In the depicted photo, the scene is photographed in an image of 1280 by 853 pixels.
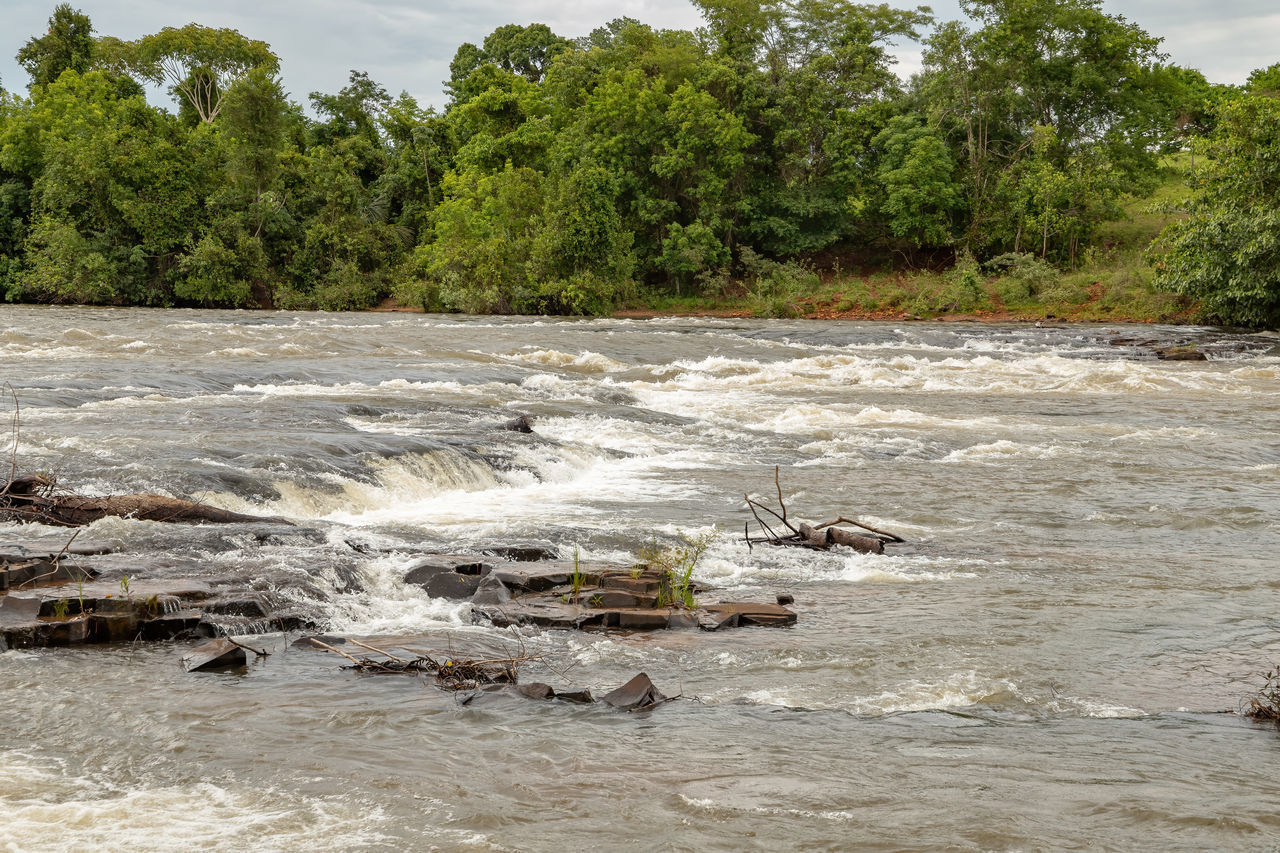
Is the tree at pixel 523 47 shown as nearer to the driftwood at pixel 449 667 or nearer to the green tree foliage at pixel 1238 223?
the green tree foliage at pixel 1238 223

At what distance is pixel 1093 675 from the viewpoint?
5.95 metres

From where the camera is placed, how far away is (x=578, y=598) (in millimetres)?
7176

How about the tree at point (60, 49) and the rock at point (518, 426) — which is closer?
the rock at point (518, 426)

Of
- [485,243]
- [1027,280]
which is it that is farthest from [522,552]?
[1027,280]

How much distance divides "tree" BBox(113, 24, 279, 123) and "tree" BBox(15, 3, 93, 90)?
1.60 metres

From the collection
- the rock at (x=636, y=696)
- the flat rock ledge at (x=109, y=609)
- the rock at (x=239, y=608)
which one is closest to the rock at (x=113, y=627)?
the flat rock ledge at (x=109, y=609)

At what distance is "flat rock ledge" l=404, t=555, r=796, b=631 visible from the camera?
683 centimetres

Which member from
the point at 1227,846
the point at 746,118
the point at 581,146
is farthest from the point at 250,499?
the point at 746,118

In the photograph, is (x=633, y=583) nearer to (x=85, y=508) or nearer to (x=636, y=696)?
(x=636, y=696)

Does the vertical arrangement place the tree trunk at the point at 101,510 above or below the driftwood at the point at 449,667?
above

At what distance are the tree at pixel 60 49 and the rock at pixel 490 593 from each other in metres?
58.4

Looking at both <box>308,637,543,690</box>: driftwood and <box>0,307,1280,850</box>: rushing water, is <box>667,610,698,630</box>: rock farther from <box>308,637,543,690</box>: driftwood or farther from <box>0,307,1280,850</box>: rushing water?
<box>308,637,543,690</box>: driftwood

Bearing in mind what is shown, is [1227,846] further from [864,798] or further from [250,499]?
[250,499]

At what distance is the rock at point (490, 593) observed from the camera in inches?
279
